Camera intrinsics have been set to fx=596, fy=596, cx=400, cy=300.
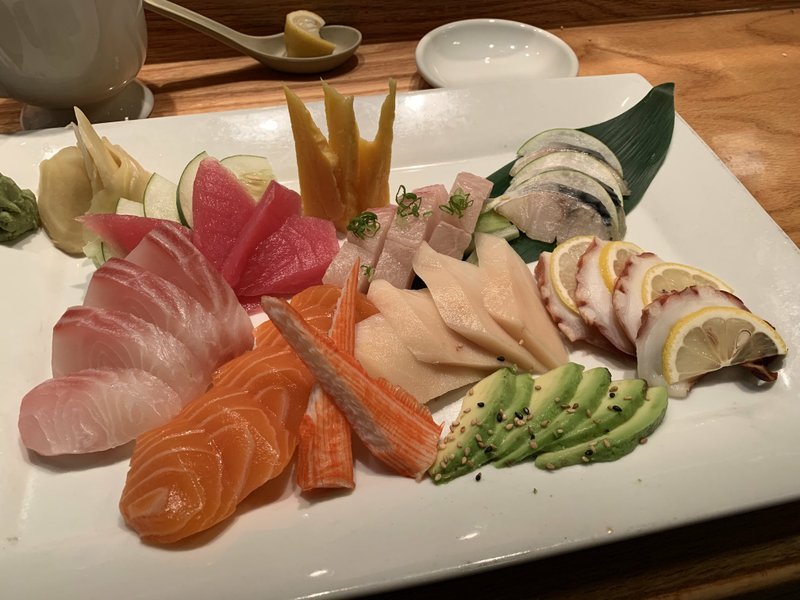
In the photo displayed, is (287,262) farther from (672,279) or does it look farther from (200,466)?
(672,279)

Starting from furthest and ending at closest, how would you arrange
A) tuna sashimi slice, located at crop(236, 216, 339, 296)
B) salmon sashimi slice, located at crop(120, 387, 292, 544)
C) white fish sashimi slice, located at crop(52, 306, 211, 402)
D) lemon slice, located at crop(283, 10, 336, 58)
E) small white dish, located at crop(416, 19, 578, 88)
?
small white dish, located at crop(416, 19, 578, 88)
lemon slice, located at crop(283, 10, 336, 58)
tuna sashimi slice, located at crop(236, 216, 339, 296)
white fish sashimi slice, located at crop(52, 306, 211, 402)
salmon sashimi slice, located at crop(120, 387, 292, 544)

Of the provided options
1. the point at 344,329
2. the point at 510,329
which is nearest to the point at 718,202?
the point at 510,329

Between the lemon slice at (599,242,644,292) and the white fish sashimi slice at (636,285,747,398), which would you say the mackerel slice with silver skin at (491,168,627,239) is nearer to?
the lemon slice at (599,242,644,292)

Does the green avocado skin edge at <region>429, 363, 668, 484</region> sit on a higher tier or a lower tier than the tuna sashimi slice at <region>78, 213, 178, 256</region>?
lower

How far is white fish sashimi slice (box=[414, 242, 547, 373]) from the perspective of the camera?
82.0 inches

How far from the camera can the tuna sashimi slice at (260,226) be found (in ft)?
7.64

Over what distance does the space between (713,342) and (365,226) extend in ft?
4.32

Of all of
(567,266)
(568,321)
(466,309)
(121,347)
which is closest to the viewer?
(121,347)

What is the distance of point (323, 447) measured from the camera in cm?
176

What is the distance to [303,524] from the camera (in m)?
1.67

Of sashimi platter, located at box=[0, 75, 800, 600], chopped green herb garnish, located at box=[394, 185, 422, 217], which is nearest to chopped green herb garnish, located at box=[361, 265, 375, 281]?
sashimi platter, located at box=[0, 75, 800, 600]

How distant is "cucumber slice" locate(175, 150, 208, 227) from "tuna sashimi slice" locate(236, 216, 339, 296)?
0.35 metres

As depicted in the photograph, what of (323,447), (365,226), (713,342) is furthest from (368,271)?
(713,342)

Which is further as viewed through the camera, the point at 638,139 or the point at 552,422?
the point at 638,139
